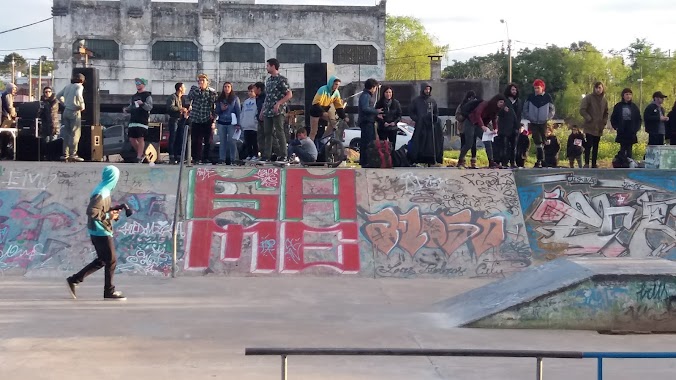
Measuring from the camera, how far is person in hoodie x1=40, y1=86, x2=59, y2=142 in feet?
55.8

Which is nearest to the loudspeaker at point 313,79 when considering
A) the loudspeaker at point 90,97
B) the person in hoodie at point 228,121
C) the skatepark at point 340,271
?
the person in hoodie at point 228,121

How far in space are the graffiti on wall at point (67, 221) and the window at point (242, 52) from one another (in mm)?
39873

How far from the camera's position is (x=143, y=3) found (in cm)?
5294

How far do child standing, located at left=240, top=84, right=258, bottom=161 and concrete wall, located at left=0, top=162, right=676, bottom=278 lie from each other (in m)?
1.81

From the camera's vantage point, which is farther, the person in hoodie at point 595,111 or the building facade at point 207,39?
the building facade at point 207,39

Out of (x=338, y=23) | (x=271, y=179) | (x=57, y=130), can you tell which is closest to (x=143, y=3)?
(x=338, y=23)

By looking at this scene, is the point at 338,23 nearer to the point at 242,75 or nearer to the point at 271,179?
the point at 242,75

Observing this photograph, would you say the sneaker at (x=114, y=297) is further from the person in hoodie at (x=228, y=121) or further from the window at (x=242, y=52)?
the window at (x=242, y=52)

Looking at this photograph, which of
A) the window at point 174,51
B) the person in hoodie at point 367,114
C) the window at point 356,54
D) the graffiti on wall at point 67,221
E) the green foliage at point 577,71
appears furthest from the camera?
the green foliage at point 577,71

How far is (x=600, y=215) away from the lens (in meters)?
15.0

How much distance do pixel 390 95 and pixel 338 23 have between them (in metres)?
39.1

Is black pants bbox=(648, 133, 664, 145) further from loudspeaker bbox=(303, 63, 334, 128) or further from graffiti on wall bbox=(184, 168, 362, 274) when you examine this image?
loudspeaker bbox=(303, 63, 334, 128)

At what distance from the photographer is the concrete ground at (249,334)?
8.25m

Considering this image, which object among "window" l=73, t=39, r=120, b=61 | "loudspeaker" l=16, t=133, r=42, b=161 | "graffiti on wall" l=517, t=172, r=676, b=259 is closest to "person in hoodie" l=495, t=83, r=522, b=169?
"graffiti on wall" l=517, t=172, r=676, b=259
